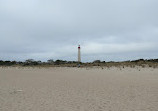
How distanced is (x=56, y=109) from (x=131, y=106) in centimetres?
261

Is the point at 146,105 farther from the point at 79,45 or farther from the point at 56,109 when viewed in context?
the point at 79,45

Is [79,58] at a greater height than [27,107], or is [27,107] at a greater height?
[79,58]

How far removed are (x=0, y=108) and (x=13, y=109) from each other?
1.63 ft

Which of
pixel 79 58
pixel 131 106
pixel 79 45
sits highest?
pixel 79 45

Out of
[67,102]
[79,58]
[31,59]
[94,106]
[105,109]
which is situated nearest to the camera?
[105,109]

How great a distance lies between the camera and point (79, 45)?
5259 cm

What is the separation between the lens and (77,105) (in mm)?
5809

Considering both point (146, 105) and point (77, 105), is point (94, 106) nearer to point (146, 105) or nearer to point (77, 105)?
point (77, 105)

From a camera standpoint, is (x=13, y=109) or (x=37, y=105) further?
(x=37, y=105)

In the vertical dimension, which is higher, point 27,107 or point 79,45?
point 79,45

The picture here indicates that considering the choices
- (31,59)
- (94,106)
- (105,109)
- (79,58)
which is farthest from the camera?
(31,59)

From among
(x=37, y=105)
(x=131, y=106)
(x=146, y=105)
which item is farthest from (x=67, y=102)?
(x=146, y=105)

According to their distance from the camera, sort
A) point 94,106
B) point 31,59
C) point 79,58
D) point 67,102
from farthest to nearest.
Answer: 1. point 31,59
2. point 79,58
3. point 67,102
4. point 94,106

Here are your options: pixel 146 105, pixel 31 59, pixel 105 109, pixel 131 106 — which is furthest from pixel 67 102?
pixel 31 59
